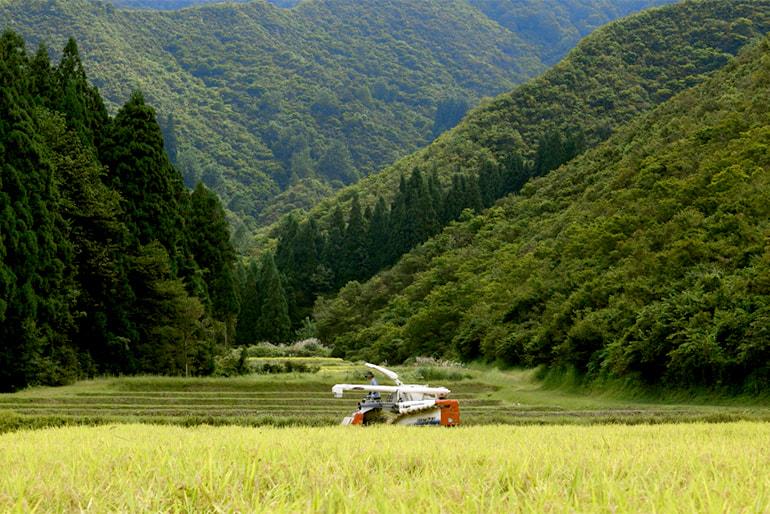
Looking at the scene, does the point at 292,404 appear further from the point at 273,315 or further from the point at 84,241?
the point at 273,315

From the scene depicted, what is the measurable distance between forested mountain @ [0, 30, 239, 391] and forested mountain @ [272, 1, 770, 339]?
46.3m

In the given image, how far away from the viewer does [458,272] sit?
2694 inches

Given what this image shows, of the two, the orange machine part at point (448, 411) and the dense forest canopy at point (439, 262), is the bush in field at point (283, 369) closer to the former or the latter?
the dense forest canopy at point (439, 262)

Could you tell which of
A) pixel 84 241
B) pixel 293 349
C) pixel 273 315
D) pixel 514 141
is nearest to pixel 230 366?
pixel 84 241

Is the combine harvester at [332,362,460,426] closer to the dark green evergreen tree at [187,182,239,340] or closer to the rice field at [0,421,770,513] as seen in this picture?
the rice field at [0,421,770,513]


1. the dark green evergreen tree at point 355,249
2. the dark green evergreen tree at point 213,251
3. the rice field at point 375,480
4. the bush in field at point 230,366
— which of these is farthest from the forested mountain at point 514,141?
the rice field at point 375,480

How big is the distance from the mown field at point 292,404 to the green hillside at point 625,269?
187 centimetres

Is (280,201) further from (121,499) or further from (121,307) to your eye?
(121,499)

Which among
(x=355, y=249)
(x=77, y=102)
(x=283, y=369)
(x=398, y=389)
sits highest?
(x=77, y=102)

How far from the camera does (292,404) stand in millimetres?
27234

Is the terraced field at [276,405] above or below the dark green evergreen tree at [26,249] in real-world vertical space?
below

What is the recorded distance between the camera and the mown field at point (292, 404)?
61.9 feet

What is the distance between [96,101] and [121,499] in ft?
131

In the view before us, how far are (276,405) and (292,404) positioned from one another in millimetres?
641
